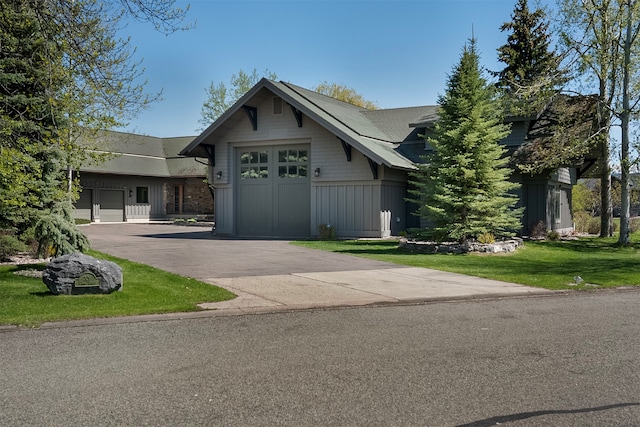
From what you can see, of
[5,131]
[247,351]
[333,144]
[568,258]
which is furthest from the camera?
[333,144]

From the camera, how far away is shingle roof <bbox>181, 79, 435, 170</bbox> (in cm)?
2136

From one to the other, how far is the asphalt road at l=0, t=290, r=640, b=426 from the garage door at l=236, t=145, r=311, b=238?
634 inches

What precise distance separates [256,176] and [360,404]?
20.7 m

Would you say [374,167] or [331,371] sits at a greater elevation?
[374,167]

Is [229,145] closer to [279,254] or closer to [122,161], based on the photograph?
[279,254]

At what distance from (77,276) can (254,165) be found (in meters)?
16.2

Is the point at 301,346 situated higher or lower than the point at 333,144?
lower

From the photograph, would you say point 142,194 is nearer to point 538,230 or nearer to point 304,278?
point 538,230

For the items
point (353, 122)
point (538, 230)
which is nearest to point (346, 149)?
point (353, 122)

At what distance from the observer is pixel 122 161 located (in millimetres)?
37188

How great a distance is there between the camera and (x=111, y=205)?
122ft

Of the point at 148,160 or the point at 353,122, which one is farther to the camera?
the point at 148,160

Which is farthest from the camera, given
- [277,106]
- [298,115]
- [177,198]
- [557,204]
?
[177,198]

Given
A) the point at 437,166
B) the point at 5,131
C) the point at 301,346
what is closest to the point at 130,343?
the point at 301,346
